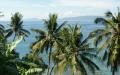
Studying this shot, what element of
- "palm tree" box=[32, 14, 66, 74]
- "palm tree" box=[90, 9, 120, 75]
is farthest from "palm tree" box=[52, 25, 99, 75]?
"palm tree" box=[32, 14, 66, 74]

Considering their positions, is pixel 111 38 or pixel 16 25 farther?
pixel 16 25

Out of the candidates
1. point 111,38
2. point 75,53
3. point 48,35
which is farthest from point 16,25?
point 111,38

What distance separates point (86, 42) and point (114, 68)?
4541 millimetres

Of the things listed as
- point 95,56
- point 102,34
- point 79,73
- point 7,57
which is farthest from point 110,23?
point 7,57

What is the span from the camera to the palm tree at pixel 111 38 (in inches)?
1580

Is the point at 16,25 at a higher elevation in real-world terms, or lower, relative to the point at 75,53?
higher

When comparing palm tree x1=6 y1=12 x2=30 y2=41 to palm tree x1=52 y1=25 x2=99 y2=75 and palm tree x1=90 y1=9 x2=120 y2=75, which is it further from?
palm tree x1=90 y1=9 x2=120 y2=75

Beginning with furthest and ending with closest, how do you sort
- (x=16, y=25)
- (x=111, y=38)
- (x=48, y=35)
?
(x=16, y=25), (x=48, y=35), (x=111, y=38)

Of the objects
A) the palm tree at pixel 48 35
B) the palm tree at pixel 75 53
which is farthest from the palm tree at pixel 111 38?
the palm tree at pixel 48 35

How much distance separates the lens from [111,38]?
40812 millimetres

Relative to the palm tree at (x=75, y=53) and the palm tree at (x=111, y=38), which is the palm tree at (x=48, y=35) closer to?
the palm tree at (x=75, y=53)

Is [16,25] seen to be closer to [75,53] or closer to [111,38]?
[75,53]

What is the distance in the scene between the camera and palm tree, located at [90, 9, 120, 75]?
40.1m

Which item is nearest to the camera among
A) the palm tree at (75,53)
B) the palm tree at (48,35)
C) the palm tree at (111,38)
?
the palm tree at (111,38)
